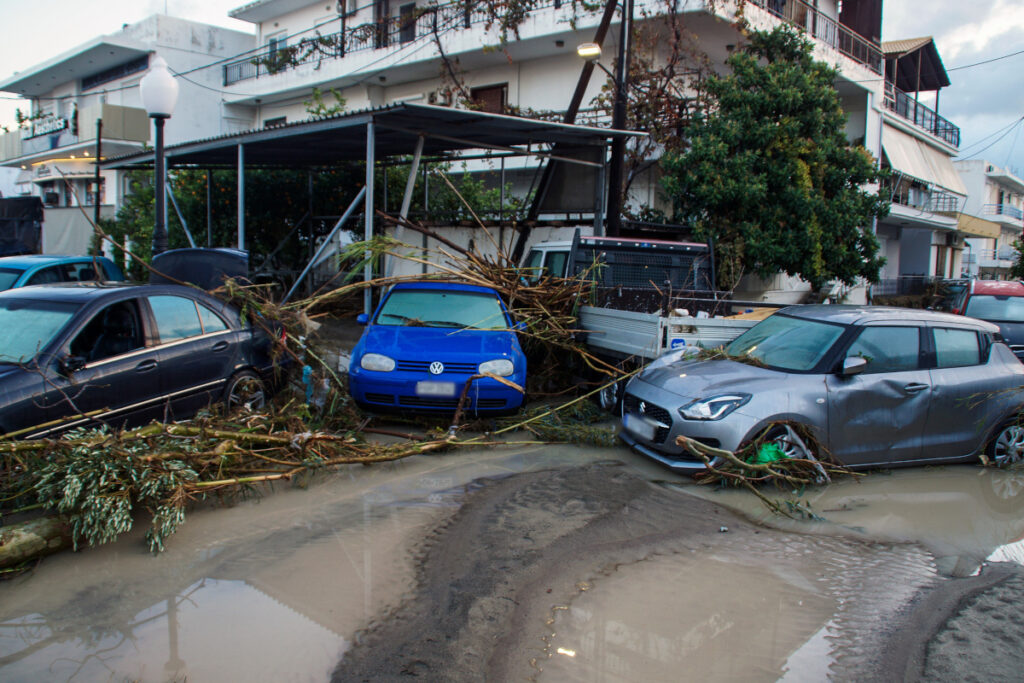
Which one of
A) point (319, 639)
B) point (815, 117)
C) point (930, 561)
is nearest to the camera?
point (319, 639)

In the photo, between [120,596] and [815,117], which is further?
[815,117]

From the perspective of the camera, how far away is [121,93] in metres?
29.9

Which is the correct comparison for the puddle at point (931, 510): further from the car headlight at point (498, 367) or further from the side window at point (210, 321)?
the side window at point (210, 321)

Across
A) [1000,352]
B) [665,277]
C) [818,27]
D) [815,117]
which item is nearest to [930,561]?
[1000,352]

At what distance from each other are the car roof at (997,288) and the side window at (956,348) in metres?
6.82

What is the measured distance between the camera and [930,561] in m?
4.65

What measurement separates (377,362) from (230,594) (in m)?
3.57

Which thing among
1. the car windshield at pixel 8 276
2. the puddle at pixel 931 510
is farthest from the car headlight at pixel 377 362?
the car windshield at pixel 8 276

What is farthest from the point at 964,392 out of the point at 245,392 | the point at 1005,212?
the point at 1005,212

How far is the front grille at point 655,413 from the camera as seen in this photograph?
6.08 metres

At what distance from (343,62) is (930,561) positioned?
79.3ft

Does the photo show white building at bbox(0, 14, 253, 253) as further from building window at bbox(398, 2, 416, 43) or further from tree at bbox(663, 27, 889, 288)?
tree at bbox(663, 27, 889, 288)

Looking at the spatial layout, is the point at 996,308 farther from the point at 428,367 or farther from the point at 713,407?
the point at 428,367

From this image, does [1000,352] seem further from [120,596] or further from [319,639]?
[120,596]
